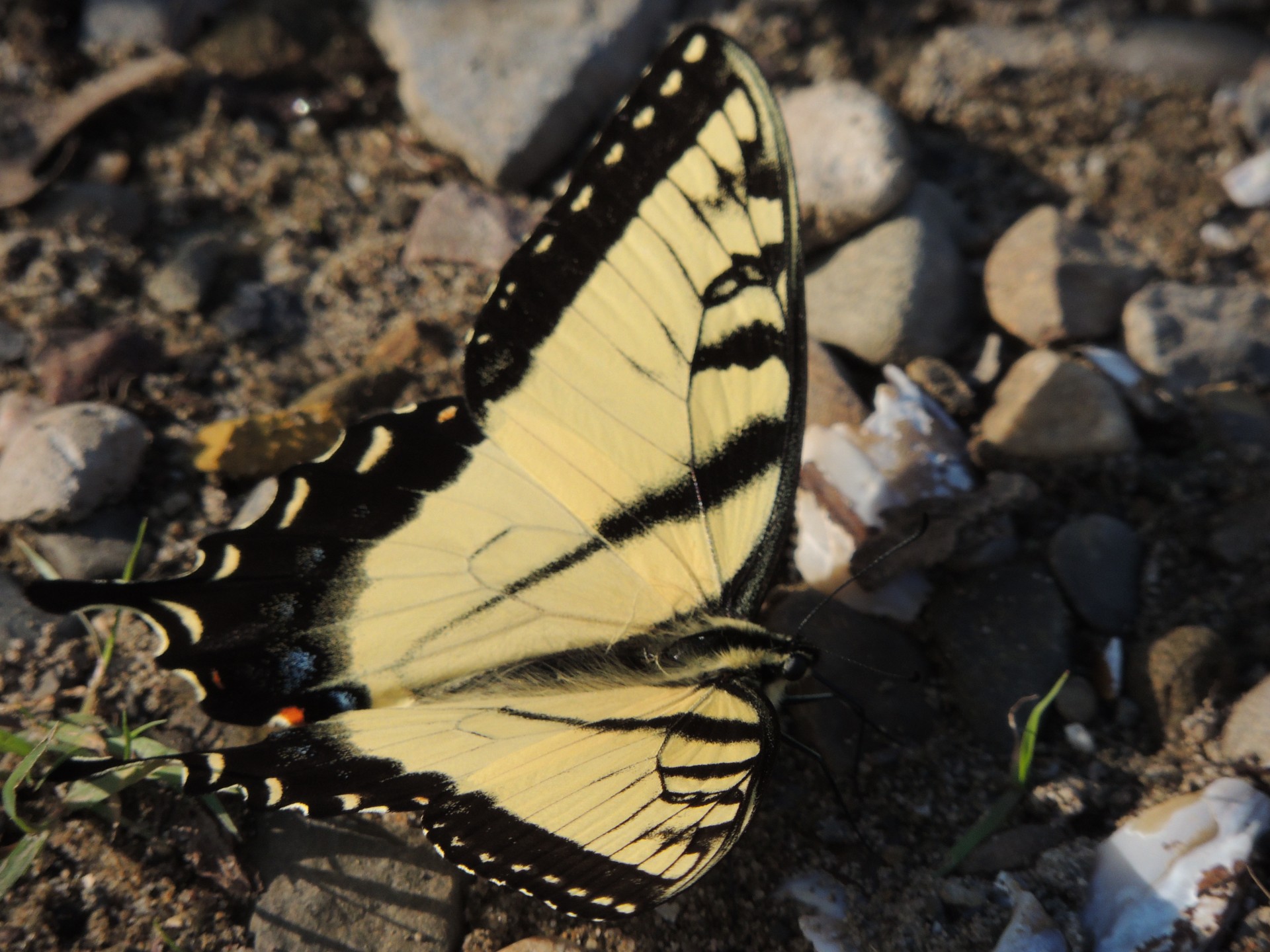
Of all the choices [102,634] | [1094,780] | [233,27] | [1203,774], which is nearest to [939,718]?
[1094,780]

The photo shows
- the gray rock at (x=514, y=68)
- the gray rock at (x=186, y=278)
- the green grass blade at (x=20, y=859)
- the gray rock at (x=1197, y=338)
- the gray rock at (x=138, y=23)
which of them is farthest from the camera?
the gray rock at (x=138, y=23)

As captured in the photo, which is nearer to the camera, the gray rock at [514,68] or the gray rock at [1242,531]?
the gray rock at [1242,531]

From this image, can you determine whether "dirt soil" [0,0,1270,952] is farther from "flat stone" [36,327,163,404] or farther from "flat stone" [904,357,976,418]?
"flat stone" [904,357,976,418]

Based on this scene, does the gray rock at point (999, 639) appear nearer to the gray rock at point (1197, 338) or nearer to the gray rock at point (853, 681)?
the gray rock at point (853, 681)

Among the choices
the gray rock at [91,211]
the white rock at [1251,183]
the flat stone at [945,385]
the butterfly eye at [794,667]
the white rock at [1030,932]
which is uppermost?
the white rock at [1251,183]

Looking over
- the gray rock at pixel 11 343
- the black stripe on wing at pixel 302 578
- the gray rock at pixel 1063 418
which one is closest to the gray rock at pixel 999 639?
the gray rock at pixel 1063 418

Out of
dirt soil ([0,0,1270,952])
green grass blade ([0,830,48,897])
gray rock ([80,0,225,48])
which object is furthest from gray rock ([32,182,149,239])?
green grass blade ([0,830,48,897])
